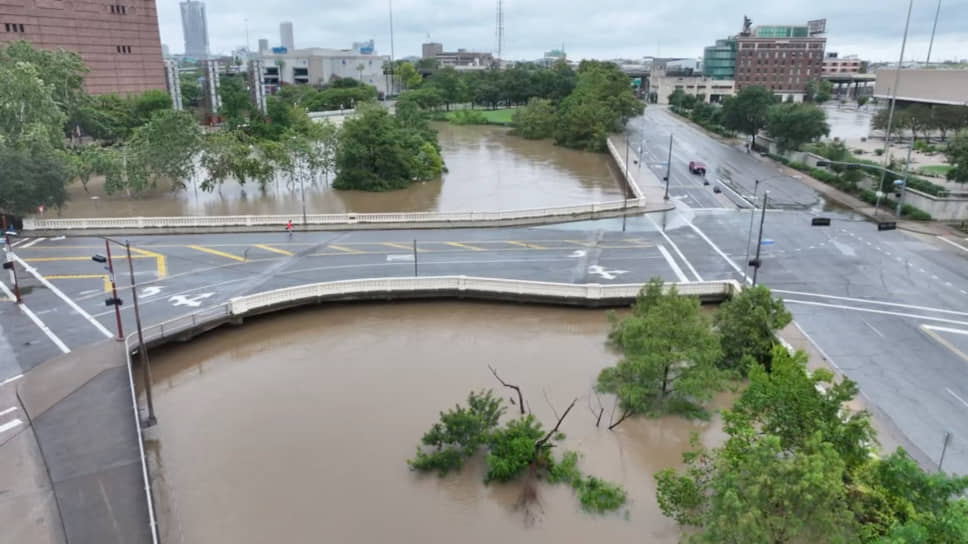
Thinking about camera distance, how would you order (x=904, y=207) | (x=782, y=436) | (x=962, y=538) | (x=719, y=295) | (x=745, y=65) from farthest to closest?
(x=745, y=65), (x=904, y=207), (x=719, y=295), (x=782, y=436), (x=962, y=538)

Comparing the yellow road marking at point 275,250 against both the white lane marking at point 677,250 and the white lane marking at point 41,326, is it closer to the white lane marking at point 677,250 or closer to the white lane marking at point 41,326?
the white lane marking at point 41,326

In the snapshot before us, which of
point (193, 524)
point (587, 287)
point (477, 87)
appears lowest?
point (193, 524)

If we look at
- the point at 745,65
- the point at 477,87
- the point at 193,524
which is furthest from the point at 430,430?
the point at 745,65

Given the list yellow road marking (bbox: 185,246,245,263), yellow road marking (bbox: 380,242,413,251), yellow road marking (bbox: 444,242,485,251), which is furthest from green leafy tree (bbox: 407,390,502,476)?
yellow road marking (bbox: 185,246,245,263)

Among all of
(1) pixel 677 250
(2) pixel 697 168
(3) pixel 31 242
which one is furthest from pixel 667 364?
(2) pixel 697 168

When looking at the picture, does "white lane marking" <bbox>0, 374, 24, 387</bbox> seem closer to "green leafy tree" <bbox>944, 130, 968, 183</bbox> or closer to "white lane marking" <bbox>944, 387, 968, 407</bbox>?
"white lane marking" <bbox>944, 387, 968, 407</bbox>

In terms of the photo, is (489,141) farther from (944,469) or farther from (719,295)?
(944,469)

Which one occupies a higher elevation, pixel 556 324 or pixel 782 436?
pixel 782 436
